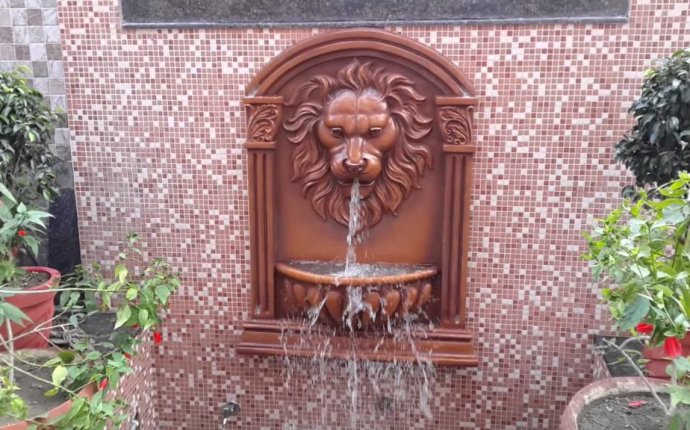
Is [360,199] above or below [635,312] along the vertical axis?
above

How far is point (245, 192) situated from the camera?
2941 mm

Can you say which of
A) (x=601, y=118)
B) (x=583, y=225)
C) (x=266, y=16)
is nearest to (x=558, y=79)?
(x=601, y=118)

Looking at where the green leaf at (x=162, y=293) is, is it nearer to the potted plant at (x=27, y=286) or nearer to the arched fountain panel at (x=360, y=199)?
the potted plant at (x=27, y=286)

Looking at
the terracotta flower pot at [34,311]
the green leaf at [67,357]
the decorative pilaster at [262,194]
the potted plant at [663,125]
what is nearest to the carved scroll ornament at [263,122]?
the decorative pilaster at [262,194]

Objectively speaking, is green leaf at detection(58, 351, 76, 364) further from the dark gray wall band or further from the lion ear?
the dark gray wall band

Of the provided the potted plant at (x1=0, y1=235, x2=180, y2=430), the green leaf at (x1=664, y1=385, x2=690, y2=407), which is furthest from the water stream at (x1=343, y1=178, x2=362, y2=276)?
the green leaf at (x1=664, y1=385, x2=690, y2=407)

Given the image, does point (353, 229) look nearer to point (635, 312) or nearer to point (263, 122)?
point (263, 122)

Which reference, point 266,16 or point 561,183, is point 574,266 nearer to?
point 561,183

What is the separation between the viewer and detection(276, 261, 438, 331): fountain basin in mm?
2762

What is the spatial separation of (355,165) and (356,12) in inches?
27.4

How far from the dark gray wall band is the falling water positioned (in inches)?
29.9

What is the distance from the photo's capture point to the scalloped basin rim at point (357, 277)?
2.73m

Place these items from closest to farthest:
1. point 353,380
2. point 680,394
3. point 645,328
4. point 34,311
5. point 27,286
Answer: point 680,394
point 645,328
point 34,311
point 27,286
point 353,380

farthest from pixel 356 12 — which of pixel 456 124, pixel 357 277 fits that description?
pixel 357 277
